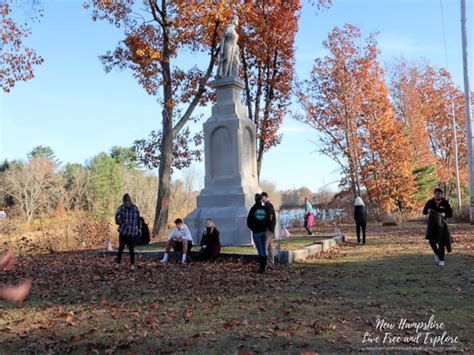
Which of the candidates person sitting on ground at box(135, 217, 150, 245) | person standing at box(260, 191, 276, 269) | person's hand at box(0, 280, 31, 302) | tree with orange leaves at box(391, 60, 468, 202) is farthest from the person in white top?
tree with orange leaves at box(391, 60, 468, 202)

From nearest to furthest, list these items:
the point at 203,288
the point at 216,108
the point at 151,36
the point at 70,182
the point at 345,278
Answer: the point at 203,288 < the point at 345,278 < the point at 216,108 < the point at 151,36 < the point at 70,182

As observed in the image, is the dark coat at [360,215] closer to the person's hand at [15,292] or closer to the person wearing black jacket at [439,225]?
the person wearing black jacket at [439,225]

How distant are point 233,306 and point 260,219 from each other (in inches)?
130

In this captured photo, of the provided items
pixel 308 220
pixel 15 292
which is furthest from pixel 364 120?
pixel 15 292

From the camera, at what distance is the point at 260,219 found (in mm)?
9852

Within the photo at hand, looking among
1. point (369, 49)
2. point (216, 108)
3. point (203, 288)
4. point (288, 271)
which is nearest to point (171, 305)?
point (203, 288)

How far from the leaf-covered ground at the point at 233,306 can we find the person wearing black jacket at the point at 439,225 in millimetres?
417

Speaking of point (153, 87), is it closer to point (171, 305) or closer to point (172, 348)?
point (171, 305)

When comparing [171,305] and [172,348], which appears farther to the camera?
[171,305]

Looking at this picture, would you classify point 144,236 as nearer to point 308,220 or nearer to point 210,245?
point 210,245

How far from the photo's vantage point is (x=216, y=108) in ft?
50.2

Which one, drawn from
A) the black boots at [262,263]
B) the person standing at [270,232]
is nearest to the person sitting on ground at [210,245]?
the person standing at [270,232]

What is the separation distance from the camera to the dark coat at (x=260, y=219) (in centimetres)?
984

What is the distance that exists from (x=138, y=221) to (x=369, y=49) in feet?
85.1
